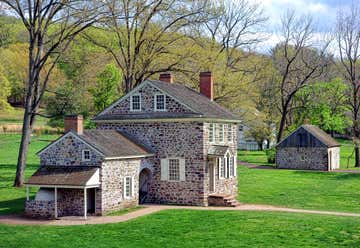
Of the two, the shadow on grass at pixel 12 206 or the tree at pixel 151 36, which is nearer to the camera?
the shadow on grass at pixel 12 206

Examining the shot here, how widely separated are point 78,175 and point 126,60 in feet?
58.3

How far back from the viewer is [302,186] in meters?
42.5

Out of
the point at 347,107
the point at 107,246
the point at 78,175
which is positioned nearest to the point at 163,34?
the point at 78,175

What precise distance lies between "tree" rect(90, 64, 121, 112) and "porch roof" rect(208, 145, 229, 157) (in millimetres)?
16985

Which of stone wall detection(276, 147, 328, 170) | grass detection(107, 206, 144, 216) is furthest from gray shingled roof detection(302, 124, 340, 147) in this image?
grass detection(107, 206, 144, 216)

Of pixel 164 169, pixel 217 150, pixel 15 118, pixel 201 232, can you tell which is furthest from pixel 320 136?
pixel 15 118

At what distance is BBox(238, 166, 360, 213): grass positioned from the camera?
3453cm

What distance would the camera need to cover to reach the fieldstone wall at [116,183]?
94.7 feet

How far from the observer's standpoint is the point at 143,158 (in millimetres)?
32406

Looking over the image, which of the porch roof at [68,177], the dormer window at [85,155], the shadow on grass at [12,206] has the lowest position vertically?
the shadow on grass at [12,206]

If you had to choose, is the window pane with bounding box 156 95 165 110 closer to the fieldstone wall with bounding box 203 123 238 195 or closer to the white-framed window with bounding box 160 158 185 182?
the fieldstone wall with bounding box 203 123 238 195

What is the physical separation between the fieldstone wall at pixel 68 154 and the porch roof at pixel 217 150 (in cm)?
722

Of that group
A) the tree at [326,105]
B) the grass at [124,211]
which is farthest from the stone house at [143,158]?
the tree at [326,105]

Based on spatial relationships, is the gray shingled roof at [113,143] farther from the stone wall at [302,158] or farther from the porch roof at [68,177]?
the stone wall at [302,158]
